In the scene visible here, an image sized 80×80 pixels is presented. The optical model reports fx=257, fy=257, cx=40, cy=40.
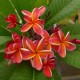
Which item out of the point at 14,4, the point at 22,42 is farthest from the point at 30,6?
the point at 22,42

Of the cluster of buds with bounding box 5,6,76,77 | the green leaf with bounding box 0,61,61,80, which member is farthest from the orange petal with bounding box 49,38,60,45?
the green leaf with bounding box 0,61,61,80

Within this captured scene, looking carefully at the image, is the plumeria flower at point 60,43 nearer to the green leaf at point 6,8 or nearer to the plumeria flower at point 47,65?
the plumeria flower at point 47,65

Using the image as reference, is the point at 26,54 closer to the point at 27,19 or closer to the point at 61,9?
the point at 27,19

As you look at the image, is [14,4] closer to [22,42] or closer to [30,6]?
[30,6]

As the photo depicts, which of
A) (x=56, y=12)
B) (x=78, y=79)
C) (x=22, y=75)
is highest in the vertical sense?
(x=56, y=12)

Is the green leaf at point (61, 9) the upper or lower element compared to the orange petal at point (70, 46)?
upper

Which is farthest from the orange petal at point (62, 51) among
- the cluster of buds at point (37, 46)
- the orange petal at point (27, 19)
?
the orange petal at point (27, 19)

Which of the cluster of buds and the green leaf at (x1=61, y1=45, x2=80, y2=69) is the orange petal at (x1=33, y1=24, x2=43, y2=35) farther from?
the green leaf at (x1=61, y1=45, x2=80, y2=69)
